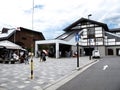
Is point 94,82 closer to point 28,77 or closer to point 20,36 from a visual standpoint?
point 28,77

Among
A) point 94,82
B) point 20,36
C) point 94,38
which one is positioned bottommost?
point 94,82

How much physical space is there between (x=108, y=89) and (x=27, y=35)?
42.7 m

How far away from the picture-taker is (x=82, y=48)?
53188mm

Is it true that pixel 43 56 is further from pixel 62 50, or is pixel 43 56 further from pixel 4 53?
pixel 62 50

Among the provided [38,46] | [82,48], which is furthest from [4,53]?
[82,48]

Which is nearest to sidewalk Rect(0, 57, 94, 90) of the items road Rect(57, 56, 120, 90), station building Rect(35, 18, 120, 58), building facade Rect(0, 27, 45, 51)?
road Rect(57, 56, 120, 90)

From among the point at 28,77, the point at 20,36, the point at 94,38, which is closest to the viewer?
the point at 28,77

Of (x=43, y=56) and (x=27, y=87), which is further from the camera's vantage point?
(x=43, y=56)

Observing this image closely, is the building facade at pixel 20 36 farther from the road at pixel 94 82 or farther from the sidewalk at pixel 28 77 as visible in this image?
the road at pixel 94 82

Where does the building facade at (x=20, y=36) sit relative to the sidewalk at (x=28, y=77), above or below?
above

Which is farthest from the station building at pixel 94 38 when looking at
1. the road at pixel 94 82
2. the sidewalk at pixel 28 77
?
the road at pixel 94 82

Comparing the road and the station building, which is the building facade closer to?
the station building

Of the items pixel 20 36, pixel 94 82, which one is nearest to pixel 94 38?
pixel 20 36

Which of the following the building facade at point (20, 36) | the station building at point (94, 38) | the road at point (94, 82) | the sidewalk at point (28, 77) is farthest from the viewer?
the station building at point (94, 38)
